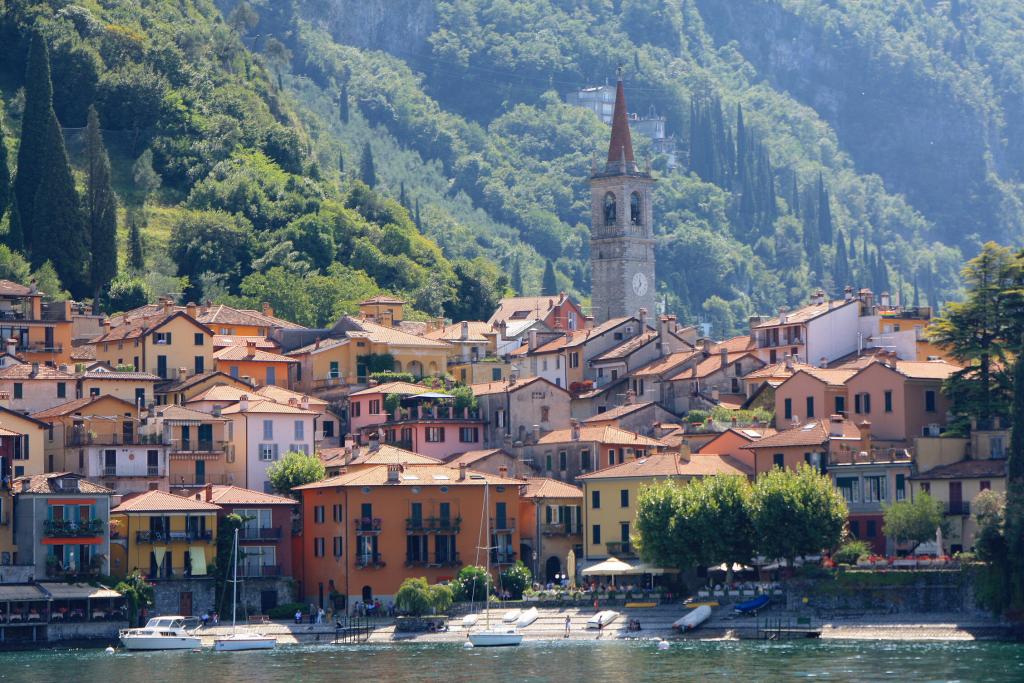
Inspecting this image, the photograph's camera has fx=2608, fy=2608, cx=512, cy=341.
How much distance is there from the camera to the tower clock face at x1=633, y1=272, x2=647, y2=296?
18550cm

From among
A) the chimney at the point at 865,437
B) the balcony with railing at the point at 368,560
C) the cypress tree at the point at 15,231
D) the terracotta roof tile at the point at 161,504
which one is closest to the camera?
the chimney at the point at 865,437

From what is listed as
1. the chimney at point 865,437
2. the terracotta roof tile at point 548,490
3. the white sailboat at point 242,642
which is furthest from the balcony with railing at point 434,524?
the chimney at point 865,437

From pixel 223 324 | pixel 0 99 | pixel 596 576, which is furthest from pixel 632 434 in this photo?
pixel 0 99

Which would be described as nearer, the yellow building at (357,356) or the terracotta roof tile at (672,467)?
the terracotta roof tile at (672,467)

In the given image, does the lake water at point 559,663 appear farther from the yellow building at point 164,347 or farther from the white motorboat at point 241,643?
the yellow building at point 164,347

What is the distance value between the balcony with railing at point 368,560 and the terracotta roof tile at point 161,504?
264 inches

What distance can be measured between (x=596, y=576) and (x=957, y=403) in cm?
1793

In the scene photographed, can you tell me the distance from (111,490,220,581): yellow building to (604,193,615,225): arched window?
250ft

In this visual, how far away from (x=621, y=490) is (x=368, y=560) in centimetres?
1207

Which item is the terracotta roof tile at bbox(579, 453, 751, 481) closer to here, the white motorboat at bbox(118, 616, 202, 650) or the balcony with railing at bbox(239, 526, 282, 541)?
the balcony with railing at bbox(239, 526, 282, 541)

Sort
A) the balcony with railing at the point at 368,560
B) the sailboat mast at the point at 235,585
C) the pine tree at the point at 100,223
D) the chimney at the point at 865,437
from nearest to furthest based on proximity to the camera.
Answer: the sailboat mast at the point at 235,585 < the chimney at the point at 865,437 < the balcony with railing at the point at 368,560 < the pine tree at the point at 100,223

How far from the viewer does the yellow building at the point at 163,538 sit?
378 ft

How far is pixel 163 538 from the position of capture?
380ft

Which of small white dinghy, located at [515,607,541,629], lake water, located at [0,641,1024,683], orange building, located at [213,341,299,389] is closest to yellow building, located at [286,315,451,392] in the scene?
orange building, located at [213,341,299,389]
